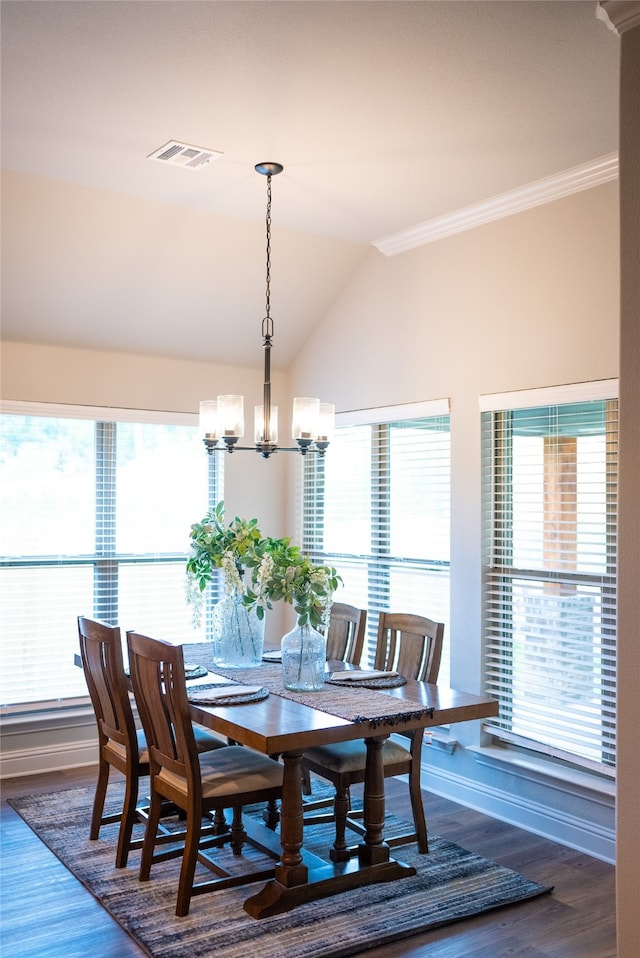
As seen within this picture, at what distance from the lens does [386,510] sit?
17.0 feet

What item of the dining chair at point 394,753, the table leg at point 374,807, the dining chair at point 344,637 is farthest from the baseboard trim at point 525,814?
the table leg at point 374,807

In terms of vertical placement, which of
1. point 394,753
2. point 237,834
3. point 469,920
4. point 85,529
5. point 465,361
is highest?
point 465,361

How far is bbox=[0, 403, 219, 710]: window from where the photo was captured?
16.4 ft

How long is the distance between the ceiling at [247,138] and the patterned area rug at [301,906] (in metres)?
2.88

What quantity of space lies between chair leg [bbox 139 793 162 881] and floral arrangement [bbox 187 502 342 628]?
0.83 metres

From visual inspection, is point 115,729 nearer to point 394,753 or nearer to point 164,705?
point 164,705

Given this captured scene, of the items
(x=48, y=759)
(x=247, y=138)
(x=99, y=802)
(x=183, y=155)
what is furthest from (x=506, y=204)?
(x=48, y=759)

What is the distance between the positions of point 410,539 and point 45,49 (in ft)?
10.2

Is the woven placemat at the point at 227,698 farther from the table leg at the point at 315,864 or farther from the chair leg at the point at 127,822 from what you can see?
the chair leg at the point at 127,822

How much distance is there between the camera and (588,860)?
3787 millimetres

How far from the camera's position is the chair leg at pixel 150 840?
3486 millimetres

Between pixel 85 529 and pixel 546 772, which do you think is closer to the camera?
pixel 546 772

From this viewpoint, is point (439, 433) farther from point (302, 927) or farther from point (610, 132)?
point (302, 927)

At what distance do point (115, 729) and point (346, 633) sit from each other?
49.2 inches
